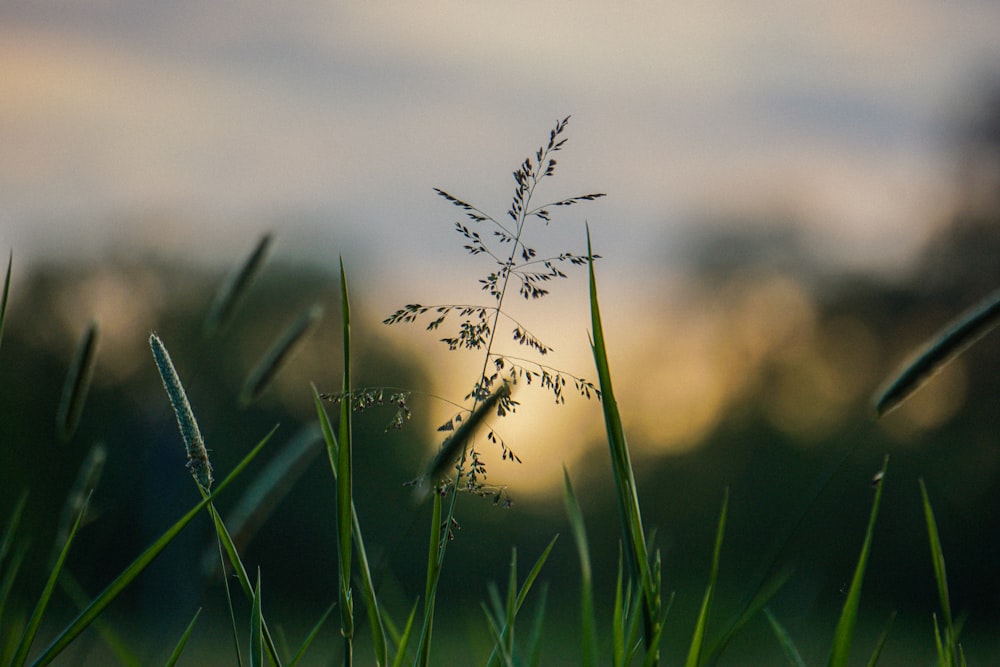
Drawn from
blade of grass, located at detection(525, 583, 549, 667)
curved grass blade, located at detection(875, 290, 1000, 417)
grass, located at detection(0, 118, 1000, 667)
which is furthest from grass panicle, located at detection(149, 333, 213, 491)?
curved grass blade, located at detection(875, 290, 1000, 417)

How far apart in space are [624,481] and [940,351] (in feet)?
2.26

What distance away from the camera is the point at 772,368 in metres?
30.5

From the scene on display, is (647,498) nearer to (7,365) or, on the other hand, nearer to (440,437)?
(7,365)

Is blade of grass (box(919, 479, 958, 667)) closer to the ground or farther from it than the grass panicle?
closer to the ground

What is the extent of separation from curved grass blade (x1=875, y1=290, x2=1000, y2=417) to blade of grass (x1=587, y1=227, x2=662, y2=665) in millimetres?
588

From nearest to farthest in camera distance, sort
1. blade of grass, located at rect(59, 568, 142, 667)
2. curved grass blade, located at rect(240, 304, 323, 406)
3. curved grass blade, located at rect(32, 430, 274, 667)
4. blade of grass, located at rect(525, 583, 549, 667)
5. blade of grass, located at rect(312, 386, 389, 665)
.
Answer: curved grass blade, located at rect(32, 430, 274, 667) < blade of grass, located at rect(312, 386, 389, 665) < blade of grass, located at rect(525, 583, 549, 667) < blade of grass, located at rect(59, 568, 142, 667) < curved grass blade, located at rect(240, 304, 323, 406)

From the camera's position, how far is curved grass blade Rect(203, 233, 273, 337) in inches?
79.3

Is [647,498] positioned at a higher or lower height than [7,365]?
lower

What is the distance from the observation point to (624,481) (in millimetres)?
1301

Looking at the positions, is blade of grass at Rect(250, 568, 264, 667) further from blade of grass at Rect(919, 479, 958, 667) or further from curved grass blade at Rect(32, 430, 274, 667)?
blade of grass at Rect(919, 479, 958, 667)

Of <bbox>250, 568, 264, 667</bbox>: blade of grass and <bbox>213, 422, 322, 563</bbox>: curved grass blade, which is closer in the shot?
<bbox>250, 568, 264, 667</bbox>: blade of grass

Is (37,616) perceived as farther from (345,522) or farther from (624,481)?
(624,481)

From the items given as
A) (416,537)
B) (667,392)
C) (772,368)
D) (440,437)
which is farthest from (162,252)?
(440,437)

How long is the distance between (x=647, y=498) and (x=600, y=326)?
2939 centimetres
